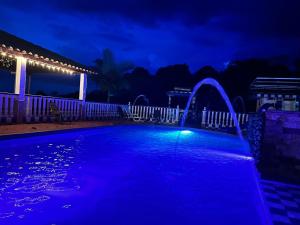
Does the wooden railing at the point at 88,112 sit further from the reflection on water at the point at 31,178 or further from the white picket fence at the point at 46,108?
the reflection on water at the point at 31,178

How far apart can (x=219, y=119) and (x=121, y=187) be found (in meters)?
12.0

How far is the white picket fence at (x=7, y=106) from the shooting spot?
9250mm

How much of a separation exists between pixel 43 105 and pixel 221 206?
32.5 ft

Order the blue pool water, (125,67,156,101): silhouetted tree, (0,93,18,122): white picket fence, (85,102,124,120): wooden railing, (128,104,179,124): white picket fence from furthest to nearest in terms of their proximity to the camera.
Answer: (125,67,156,101): silhouetted tree < (128,104,179,124): white picket fence < (85,102,124,120): wooden railing < (0,93,18,122): white picket fence < the blue pool water

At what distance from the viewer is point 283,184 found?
475 centimetres

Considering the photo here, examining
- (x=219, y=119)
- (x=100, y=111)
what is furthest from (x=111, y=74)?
(x=219, y=119)

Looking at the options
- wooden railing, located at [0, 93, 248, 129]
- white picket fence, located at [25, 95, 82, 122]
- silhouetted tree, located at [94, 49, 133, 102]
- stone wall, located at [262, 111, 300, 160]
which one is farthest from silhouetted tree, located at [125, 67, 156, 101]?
stone wall, located at [262, 111, 300, 160]

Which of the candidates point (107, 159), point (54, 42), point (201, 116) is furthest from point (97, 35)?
point (107, 159)

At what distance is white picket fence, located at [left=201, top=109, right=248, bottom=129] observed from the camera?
14.9 meters

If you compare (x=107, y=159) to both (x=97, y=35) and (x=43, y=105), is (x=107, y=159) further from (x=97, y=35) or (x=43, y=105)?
(x=97, y=35)

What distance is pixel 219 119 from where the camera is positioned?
603 inches

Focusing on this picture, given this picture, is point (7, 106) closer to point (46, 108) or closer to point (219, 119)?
point (46, 108)

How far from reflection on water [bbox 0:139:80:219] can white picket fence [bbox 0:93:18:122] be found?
330 centimetres

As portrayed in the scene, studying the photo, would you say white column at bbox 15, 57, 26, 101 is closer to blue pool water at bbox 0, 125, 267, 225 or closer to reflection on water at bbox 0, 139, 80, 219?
A: blue pool water at bbox 0, 125, 267, 225
